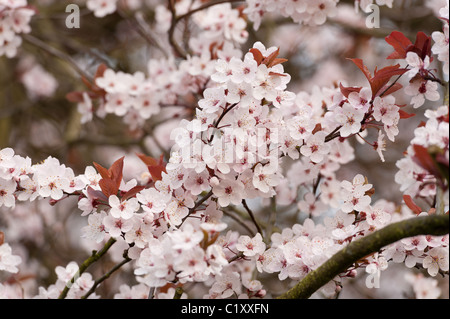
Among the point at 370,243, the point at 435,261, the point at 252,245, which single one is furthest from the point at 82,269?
the point at 435,261

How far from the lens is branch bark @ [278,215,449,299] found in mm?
1104

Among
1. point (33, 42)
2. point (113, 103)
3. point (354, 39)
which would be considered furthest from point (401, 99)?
point (33, 42)

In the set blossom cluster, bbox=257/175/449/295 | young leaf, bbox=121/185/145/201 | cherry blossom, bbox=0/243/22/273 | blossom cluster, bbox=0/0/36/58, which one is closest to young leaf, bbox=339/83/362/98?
blossom cluster, bbox=257/175/449/295

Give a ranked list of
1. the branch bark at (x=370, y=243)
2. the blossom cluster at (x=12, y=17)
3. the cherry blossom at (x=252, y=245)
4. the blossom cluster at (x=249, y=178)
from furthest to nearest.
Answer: the blossom cluster at (x=12, y=17), the cherry blossom at (x=252, y=245), the blossom cluster at (x=249, y=178), the branch bark at (x=370, y=243)

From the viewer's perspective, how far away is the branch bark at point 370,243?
110cm

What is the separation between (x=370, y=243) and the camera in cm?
122

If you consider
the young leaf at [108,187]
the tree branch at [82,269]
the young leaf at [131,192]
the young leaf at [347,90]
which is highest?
the young leaf at [347,90]

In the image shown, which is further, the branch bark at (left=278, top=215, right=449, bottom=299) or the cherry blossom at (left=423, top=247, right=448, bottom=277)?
the cherry blossom at (left=423, top=247, right=448, bottom=277)

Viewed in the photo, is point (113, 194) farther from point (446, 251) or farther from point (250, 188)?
point (446, 251)

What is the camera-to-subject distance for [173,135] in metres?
1.62

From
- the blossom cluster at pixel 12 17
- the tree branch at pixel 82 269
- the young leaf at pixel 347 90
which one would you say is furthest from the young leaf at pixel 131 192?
the blossom cluster at pixel 12 17

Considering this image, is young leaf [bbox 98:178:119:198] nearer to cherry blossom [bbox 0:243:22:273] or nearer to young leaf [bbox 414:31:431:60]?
cherry blossom [bbox 0:243:22:273]

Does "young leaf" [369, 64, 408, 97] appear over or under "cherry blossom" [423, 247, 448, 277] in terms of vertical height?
over

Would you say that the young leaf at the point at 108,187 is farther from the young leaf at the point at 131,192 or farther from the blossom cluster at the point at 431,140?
the blossom cluster at the point at 431,140
